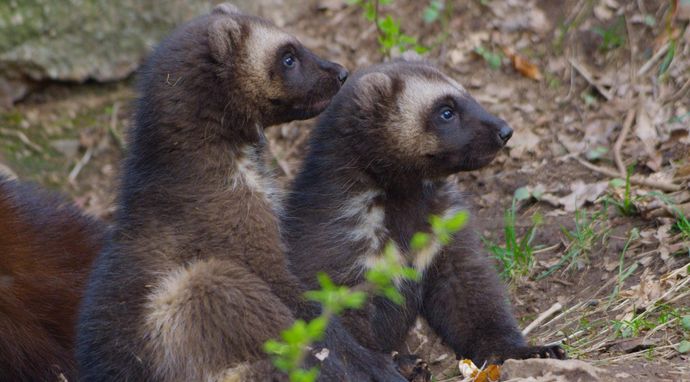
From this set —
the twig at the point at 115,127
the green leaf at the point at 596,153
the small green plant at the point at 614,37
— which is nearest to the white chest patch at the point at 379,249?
the green leaf at the point at 596,153

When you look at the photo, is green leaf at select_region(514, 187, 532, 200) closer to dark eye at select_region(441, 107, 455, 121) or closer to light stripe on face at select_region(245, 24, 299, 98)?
dark eye at select_region(441, 107, 455, 121)

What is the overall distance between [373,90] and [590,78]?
3287mm

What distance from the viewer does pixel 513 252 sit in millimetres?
7008

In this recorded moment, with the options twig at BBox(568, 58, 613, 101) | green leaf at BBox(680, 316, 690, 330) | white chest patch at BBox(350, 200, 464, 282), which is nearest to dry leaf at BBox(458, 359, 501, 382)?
white chest patch at BBox(350, 200, 464, 282)

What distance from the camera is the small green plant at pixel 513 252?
695 cm

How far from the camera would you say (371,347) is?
5582 millimetres

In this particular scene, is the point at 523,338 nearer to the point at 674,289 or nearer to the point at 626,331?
the point at 626,331

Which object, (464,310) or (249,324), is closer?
(249,324)

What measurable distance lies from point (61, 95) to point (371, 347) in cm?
548

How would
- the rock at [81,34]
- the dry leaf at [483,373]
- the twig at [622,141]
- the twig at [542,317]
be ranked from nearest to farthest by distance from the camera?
the dry leaf at [483,373] → the twig at [542,317] → the twig at [622,141] → the rock at [81,34]

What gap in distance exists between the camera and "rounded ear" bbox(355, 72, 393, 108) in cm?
605

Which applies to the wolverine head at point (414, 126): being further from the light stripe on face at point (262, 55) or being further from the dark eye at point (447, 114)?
the light stripe on face at point (262, 55)

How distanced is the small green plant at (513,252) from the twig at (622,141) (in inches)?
32.5

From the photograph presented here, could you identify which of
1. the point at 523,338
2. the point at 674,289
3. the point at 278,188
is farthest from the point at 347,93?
the point at 674,289
